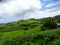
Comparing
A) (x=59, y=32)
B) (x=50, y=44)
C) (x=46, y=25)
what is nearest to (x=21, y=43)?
(x=50, y=44)

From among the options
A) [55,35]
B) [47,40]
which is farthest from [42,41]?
[55,35]

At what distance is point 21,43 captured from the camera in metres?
36.5

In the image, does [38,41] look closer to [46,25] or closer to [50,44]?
[50,44]

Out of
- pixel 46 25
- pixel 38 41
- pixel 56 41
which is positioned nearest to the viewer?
pixel 56 41

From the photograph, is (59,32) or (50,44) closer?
(50,44)

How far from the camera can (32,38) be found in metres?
38.4

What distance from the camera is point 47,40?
36.5 m

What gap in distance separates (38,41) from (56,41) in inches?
174

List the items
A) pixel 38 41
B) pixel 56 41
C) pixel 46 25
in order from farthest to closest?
pixel 46 25 → pixel 38 41 → pixel 56 41

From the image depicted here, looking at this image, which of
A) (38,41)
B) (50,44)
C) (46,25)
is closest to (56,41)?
(50,44)

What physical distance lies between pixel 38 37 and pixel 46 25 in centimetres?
4222

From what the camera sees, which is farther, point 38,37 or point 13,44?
point 38,37

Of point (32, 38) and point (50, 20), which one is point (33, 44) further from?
point (50, 20)

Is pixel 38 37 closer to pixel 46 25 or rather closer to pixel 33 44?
pixel 33 44
